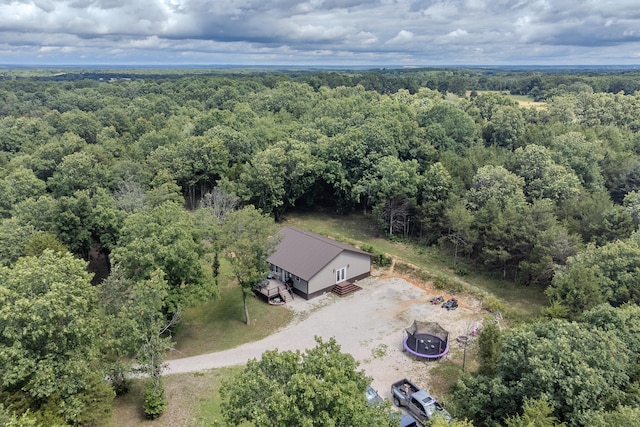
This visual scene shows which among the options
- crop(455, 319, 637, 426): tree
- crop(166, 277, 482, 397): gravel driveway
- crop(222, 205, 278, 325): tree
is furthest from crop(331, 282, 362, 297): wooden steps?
crop(455, 319, 637, 426): tree

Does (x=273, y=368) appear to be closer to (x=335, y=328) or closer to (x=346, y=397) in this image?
(x=346, y=397)

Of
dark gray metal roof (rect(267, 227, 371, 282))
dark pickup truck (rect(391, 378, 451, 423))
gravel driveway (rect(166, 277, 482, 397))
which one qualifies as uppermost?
dark gray metal roof (rect(267, 227, 371, 282))

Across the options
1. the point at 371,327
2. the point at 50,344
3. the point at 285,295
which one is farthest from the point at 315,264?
the point at 50,344

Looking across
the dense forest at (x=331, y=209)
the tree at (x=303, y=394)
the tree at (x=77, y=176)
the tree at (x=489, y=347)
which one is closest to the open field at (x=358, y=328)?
the dense forest at (x=331, y=209)

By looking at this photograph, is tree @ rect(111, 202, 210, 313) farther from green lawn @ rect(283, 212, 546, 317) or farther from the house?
green lawn @ rect(283, 212, 546, 317)

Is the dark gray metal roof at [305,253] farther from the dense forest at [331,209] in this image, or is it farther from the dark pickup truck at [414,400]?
the dark pickup truck at [414,400]

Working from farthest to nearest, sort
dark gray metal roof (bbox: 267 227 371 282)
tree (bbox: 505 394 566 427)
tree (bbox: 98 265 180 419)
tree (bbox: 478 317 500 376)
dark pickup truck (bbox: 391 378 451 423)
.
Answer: dark gray metal roof (bbox: 267 227 371 282)
tree (bbox: 478 317 500 376)
dark pickup truck (bbox: 391 378 451 423)
tree (bbox: 98 265 180 419)
tree (bbox: 505 394 566 427)

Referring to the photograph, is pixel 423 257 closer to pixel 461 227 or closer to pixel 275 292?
pixel 461 227
